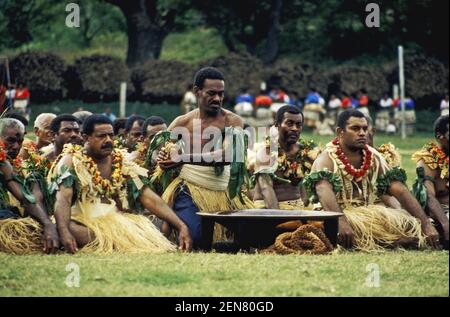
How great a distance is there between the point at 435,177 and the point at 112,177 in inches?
120

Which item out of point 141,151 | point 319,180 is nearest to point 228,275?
point 319,180

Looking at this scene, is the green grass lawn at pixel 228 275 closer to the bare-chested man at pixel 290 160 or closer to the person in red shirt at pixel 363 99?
the bare-chested man at pixel 290 160

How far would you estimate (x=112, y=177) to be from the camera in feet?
31.2

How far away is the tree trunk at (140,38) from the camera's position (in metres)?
35.8

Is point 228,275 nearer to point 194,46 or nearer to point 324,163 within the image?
point 324,163

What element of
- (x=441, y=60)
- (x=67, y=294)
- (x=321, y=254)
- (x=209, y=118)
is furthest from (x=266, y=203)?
(x=441, y=60)

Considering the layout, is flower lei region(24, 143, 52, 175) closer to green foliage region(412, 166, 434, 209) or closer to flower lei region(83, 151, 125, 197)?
flower lei region(83, 151, 125, 197)

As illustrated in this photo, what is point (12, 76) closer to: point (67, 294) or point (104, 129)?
point (104, 129)

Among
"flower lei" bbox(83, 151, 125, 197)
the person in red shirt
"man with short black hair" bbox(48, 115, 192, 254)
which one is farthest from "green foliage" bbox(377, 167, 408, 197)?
the person in red shirt

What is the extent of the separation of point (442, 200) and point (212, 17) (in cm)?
3113

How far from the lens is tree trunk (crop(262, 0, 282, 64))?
38.1 metres

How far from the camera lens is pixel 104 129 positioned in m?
9.57

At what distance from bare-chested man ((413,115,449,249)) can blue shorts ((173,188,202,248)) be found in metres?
2.08

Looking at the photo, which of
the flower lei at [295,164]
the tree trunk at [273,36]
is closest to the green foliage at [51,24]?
the tree trunk at [273,36]
